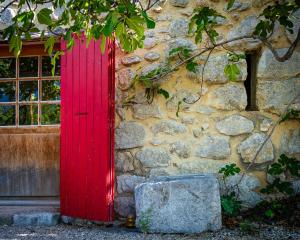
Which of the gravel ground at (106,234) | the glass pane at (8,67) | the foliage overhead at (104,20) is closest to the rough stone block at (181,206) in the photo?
the gravel ground at (106,234)

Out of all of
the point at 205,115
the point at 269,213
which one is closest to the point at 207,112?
the point at 205,115

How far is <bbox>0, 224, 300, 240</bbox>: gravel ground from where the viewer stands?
3123 millimetres

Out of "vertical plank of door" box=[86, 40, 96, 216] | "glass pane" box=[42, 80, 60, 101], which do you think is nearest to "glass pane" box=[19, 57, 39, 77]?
"glass pane" box=[42, 80, 60, 101]

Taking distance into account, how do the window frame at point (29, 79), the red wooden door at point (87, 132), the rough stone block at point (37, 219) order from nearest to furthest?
the red wooden door at point (87, 132)
the rough stone block at point (37, 219)
the window frame at point (29, 79)

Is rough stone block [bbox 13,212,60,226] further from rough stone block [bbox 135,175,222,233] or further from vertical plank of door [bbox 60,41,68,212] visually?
rough stone block [bbox 135,175,222,233]

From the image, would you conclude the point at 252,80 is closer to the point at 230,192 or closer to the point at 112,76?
the point at 230,192

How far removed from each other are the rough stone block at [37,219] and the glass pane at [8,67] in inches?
68.8

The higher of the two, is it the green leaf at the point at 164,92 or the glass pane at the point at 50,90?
the glass pane at the point at 50,90

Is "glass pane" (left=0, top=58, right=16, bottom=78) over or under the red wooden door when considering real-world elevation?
over

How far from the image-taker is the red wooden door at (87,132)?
3635mm

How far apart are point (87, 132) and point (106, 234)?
3.23 feet

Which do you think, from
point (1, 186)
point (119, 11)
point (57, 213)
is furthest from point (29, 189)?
point (119, 11)

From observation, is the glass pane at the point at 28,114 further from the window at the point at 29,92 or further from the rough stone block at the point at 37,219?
the rough stone block at the point at 37,219

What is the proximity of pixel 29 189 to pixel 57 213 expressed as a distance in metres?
0.90
